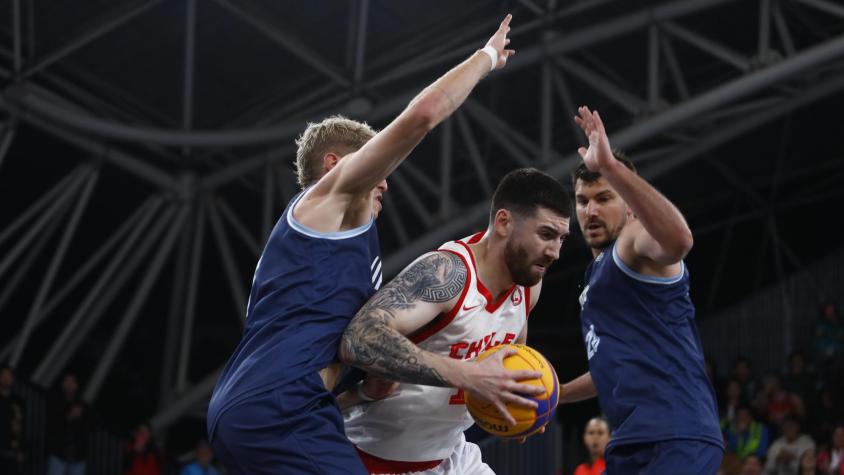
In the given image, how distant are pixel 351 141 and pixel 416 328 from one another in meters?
1.03

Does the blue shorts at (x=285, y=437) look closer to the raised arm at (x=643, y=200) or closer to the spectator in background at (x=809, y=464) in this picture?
the raised arm at (x=643, y=200)

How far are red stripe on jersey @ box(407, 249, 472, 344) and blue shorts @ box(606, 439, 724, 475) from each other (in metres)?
1.18

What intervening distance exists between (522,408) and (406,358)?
623 millimetres

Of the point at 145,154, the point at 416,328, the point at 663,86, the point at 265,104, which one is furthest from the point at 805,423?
the point at 416,328

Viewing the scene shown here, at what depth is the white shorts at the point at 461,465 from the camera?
6.28 meters

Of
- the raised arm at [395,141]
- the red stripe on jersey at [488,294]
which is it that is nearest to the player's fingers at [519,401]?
the red stripe on jersey at [488,294]

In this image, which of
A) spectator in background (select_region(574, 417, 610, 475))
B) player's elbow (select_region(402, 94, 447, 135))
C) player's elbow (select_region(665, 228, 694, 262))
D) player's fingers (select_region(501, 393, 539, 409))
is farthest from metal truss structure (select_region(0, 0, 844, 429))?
player's fingers (select_region(501, 393, 539, 409))

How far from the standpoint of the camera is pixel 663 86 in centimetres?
1852

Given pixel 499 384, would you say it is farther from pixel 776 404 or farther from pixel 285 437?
pixel 776 404

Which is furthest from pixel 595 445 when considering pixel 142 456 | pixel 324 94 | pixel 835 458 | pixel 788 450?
pixel 324 94

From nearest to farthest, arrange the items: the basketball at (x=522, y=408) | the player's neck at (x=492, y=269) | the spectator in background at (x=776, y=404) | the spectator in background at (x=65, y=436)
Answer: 1. the basketball at (x=522, y=408)
2. the player's neck at (x=492, y=269)
3. the spectator in background at (x=65, y=436)
4. the spectator in background at (x=776, y=404)

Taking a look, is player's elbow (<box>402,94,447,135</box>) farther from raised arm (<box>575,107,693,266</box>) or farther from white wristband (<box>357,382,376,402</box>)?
white wristband (<box>357,382,376,402</box>)

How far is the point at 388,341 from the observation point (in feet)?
16.0

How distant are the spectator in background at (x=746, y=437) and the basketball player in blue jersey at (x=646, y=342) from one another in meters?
9.97
